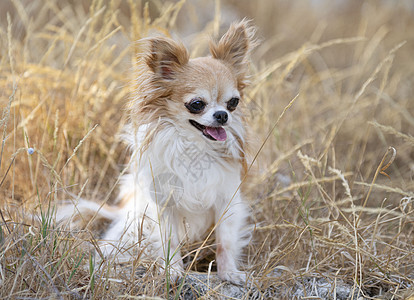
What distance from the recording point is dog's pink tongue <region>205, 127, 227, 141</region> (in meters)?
2.57

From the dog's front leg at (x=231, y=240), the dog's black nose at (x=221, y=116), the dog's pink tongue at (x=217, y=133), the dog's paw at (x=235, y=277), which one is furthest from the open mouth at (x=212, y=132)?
the dog's paw at (x=235, y=277)

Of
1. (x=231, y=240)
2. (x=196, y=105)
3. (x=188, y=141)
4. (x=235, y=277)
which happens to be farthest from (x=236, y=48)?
(x=235, y=277)

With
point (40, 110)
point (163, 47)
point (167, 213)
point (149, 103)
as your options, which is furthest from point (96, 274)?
point (40, 110)

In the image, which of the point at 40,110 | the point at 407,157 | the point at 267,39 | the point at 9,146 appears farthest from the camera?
the point at 267,39

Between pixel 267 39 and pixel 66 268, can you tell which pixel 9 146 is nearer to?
pixel 66 268

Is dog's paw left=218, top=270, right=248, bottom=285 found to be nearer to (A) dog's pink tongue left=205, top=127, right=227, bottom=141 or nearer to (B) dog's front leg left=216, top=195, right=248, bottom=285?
(B) dog's front leg left=216, top=195, right=248, bottom=285

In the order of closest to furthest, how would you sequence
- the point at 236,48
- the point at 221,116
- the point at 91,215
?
the point at 221,116, the point at 236,48, the point at 91,215

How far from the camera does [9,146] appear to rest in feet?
10.9

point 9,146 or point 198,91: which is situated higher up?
point 198,91

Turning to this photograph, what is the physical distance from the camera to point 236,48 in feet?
9.34

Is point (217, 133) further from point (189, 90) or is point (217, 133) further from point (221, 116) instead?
point (189, 90)

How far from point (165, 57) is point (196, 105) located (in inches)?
14.8

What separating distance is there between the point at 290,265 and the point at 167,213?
0.87 metres

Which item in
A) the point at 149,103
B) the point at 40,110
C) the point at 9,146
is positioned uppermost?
the point at 149,103
